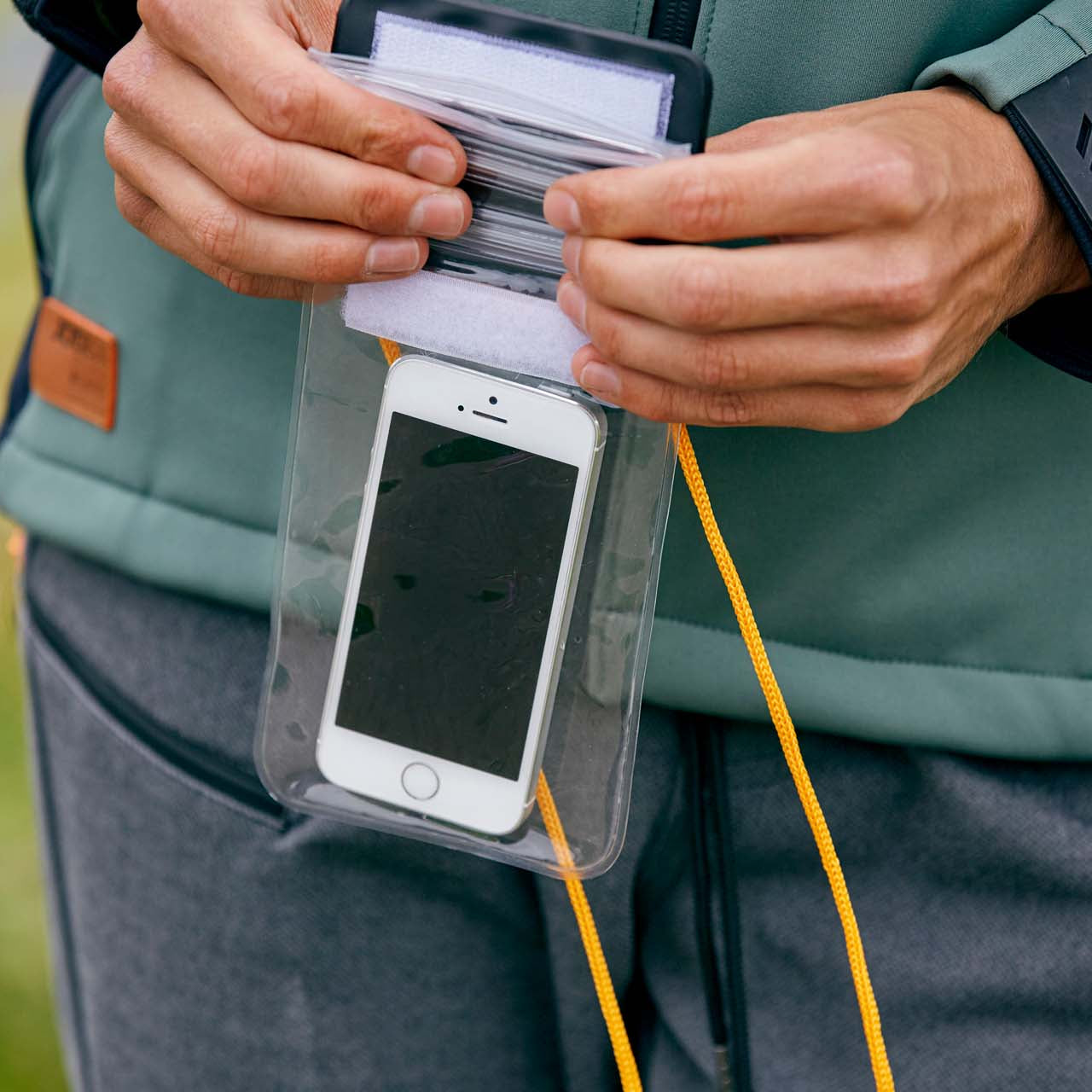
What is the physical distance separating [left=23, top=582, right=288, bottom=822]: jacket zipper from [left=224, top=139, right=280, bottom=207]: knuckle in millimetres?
381

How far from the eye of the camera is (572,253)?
47 cm

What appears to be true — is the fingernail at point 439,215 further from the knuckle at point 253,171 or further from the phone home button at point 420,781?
the phone home button at point 420,781

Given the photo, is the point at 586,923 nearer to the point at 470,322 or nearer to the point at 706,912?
the point at 706,912

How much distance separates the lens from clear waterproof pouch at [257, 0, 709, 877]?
486 millimetres

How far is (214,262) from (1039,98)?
16.2 inches

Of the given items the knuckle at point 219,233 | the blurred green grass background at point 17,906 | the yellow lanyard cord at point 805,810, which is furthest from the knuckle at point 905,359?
the blurred green grass background at point 17,906

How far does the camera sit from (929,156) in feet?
1.48

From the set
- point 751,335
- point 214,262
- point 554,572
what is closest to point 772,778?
point 554,572

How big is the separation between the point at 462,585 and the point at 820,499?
0.69ft

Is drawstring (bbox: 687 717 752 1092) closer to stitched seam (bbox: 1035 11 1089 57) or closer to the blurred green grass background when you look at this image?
stitched seam (bbox: 1035 11 1089 57)

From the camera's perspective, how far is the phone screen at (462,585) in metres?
0.57

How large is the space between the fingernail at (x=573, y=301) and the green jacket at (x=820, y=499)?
149mm

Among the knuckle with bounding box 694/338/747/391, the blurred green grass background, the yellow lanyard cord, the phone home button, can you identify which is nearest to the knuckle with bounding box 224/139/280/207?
the yellow lanyard cord

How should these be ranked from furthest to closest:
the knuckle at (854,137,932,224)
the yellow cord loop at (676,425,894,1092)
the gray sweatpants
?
the gray sweatpants → the yellow cord loop at (676,425,894,1092) → the knuckle at (854,137,932,224)
